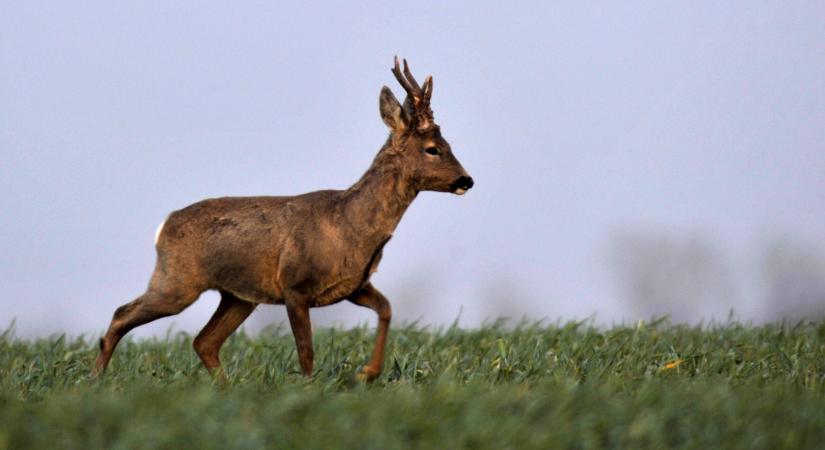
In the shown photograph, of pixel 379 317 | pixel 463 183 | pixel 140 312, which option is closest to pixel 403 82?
pixel 463 183

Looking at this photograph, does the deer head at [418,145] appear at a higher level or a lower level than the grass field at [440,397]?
higher

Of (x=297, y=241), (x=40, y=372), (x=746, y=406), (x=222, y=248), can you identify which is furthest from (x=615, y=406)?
(x=40, y=372)

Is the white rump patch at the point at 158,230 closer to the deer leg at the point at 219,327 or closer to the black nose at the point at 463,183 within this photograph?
the deer leg at the point at 219,327

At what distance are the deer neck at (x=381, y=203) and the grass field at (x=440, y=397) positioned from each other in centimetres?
116

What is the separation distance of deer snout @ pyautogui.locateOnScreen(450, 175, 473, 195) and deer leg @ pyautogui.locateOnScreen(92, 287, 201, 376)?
2.31 meters

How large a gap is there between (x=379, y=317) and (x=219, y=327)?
147cm

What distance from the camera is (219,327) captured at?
10.8 m

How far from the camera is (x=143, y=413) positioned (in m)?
7.09

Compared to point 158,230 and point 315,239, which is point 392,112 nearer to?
point 315,239

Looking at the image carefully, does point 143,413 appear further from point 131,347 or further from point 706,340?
point 706,340

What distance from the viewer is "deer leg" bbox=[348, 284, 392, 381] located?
10.0 meters

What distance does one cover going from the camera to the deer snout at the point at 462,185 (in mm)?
10078

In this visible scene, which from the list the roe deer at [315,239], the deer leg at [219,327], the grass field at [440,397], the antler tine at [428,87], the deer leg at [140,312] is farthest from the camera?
the deer leg at [219,327]

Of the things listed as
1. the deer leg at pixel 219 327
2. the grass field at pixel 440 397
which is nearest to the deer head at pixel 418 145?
the grass field at pixel 440 397
